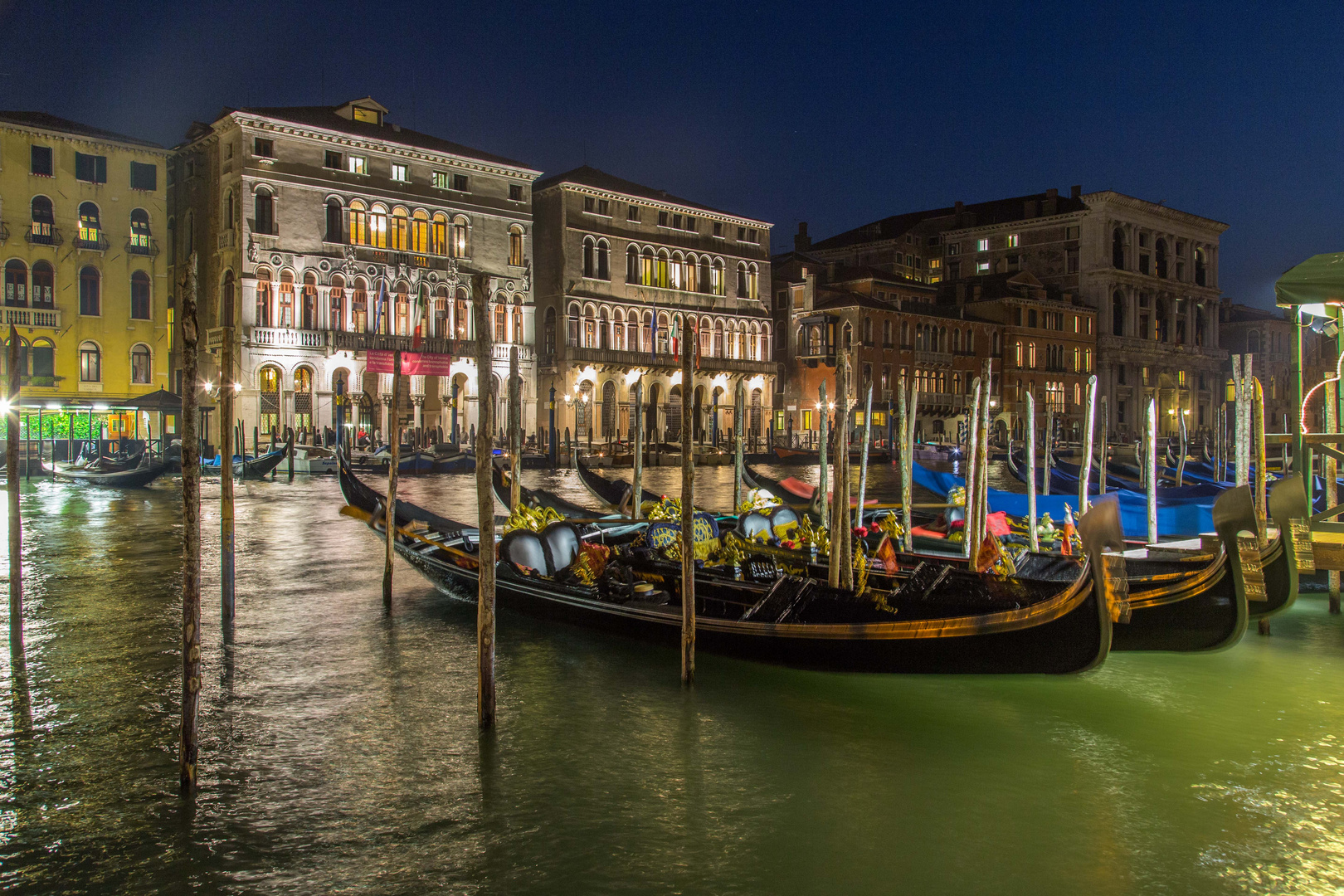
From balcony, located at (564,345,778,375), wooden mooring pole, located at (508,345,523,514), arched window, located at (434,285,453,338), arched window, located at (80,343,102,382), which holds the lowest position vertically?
wooden mooring pole, located at (508,345,523,514)

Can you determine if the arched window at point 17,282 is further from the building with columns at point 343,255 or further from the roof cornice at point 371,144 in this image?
the roof cornice at point 371,144

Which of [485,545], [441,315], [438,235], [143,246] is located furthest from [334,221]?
[485,545]

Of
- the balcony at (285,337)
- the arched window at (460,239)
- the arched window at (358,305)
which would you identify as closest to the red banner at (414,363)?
the arched window at (358,305)

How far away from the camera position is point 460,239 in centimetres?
2880

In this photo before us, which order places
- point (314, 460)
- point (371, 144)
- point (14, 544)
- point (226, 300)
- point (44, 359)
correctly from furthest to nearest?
1. point (371, 144)
2. point (226, 300)
3. point (44, 359)
4. point (314, 460)
5. point (14, 544)

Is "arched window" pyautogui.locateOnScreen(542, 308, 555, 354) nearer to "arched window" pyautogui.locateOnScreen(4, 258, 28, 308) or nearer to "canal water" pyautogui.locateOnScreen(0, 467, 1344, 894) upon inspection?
"arched window" pyautogui.locateOnScreen(4, 258, 28, 308)

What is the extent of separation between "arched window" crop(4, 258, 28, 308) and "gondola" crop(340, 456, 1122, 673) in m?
22.1

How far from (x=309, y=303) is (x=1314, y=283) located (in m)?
24.0

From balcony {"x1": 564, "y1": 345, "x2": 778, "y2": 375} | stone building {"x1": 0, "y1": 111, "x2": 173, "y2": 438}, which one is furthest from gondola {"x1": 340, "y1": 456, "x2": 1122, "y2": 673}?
balcony {"x1": 564, "y1": 345, "x2": 778, "y2": 375}

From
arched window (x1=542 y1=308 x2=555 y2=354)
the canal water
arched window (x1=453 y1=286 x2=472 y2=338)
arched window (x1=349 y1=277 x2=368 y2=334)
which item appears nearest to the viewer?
the canal water

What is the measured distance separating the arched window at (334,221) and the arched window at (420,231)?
6.65 ft

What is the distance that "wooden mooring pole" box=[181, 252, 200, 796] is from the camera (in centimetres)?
410

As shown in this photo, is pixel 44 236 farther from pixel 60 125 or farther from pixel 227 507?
pixel 227 507

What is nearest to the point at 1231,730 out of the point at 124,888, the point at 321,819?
the point at 321,819
